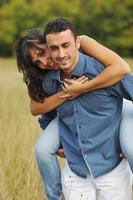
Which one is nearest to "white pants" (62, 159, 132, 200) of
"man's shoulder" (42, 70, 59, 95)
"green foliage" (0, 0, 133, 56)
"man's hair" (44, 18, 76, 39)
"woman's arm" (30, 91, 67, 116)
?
"woman's arm" (30, 91, 67, 116)

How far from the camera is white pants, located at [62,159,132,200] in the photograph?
373cm

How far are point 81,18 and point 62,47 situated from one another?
52.4 meters

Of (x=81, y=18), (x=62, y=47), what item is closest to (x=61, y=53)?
(x=62, y=47)

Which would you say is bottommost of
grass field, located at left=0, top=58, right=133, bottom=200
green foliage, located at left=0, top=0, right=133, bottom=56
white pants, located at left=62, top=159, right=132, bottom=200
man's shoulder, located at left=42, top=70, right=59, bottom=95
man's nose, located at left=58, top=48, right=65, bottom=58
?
green foliage, located at left=0, top=0, right=133, bottom=56

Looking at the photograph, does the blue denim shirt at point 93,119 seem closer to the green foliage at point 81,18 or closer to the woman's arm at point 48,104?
the woman's arm at point 48,104

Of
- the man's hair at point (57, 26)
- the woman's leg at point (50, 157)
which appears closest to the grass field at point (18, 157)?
the woman's leg at point (50, 157)

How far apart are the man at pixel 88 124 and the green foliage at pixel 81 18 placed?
4814cm

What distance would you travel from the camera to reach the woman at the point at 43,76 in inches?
137

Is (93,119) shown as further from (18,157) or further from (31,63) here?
(18,157)

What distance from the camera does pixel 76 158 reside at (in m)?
3.72

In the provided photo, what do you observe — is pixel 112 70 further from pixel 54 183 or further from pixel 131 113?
pixel 54 183

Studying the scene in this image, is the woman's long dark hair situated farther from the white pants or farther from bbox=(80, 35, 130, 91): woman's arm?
the white pants

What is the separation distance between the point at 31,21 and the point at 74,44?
51557 mm

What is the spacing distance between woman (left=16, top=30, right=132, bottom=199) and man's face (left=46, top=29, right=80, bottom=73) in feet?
0.40
